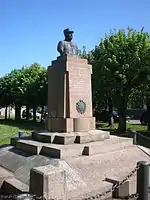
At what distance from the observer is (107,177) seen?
621 centimetres

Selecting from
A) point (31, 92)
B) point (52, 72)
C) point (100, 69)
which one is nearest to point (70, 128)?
point (52, 72)

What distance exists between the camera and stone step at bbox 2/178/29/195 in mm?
5499

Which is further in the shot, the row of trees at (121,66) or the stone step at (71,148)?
the row of trees at (121,66)

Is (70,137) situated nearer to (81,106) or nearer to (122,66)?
(81,106)

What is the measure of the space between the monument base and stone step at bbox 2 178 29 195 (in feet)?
8.64

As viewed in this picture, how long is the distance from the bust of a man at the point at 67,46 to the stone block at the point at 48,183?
5.17m

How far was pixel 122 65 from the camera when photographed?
724 inches

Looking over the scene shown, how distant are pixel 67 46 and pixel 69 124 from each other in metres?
2.77

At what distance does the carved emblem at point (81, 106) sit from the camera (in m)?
8.75

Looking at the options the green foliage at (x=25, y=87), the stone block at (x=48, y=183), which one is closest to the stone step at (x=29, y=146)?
the stone block at (x=48, y=183)

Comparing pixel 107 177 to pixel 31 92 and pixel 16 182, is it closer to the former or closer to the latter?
pixel 16 182

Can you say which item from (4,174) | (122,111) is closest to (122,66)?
(122,111)

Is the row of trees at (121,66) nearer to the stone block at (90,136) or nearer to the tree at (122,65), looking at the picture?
the tree at (122,65)

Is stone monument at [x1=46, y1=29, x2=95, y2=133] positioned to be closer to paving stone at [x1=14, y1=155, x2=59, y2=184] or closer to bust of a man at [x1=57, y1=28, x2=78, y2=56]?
bust of a man at [x1=57, y1=28, x2=78, y2=56]
